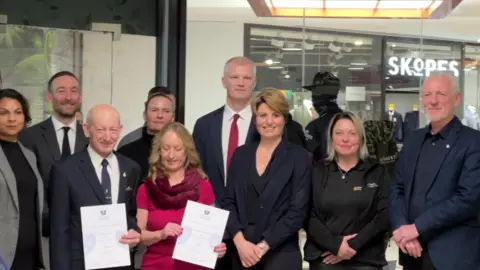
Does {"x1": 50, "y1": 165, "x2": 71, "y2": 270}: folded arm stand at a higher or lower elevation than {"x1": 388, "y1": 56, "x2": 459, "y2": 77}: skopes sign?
lower

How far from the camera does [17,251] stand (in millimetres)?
3250

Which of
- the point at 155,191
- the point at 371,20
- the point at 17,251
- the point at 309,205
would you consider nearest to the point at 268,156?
the point at 309,205

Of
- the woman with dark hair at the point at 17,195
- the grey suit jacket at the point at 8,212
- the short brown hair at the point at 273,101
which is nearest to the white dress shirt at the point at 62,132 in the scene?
the woman with dark hair at the point at 17,195

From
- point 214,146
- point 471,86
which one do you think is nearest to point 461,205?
point 214,146

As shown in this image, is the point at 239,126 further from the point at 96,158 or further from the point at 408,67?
the point at 408,67

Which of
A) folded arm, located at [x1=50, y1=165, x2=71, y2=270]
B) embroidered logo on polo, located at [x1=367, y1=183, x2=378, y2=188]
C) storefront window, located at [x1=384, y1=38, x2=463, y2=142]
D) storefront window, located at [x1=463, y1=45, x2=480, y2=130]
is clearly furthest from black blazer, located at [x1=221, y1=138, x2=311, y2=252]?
storefront window, located at [x1=463, y1=45, x2=480, y2=130]

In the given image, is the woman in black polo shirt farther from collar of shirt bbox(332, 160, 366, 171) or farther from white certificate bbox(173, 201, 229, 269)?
white certificate bbox(173, 201, 229, 269)

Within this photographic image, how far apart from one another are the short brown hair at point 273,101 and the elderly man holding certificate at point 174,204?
452mm

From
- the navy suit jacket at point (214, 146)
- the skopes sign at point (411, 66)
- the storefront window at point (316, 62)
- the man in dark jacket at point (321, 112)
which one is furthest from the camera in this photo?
the skopes sign at point (411, 66)

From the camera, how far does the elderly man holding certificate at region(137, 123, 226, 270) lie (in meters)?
3.31

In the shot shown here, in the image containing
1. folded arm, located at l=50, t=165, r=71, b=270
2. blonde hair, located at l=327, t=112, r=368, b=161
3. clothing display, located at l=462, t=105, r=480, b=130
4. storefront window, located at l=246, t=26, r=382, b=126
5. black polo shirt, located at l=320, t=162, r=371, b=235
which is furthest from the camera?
clothing display, located at l=462, t=105, r=480, b=130

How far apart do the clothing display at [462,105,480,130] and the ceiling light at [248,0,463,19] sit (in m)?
1.47

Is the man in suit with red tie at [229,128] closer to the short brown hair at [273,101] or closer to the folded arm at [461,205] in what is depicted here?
the short brown hair at [273,101]

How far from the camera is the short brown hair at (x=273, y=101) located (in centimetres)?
353
